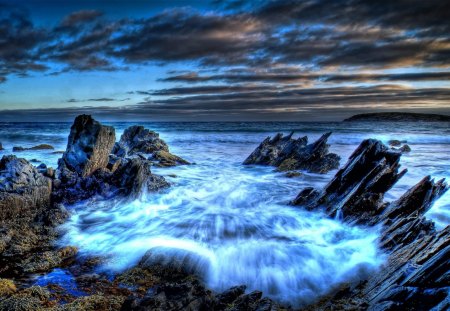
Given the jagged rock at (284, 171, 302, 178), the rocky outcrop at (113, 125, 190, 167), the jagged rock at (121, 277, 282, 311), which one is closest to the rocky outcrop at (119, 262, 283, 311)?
the jagged rock at (121, 277, 282, 311)

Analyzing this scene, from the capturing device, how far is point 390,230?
6434 millimetres

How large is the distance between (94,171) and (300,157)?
1224 cm

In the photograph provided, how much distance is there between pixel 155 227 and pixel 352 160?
6.21 m

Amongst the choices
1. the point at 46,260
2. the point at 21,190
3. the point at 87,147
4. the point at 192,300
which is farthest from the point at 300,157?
the point at 192,300

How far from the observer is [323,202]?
9.61 meters

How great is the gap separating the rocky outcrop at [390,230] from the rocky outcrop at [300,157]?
26.1 ft

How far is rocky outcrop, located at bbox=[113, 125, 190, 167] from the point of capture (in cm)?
1938

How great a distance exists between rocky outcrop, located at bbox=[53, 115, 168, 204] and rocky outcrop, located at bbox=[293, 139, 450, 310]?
569 centimetres

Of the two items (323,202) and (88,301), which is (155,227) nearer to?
(88,301)

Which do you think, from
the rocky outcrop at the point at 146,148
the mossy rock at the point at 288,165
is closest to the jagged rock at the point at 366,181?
the mossy rock at the point at 288,165

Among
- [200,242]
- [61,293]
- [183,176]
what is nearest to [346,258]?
[200,242]

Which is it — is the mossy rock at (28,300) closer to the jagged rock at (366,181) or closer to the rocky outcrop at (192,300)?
the rocky outcrop at (192,300)

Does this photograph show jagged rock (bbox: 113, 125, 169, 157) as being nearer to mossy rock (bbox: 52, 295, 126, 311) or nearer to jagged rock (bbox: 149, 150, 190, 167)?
jagged rock (bbox: 149, 150, 190, 167)

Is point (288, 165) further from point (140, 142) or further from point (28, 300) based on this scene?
point (28, 300)
